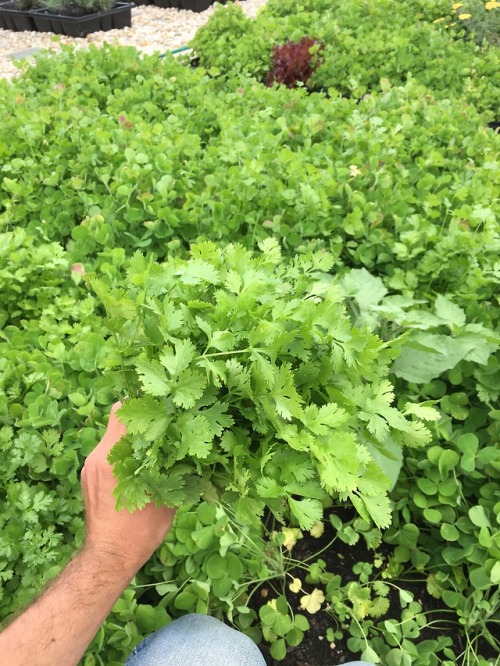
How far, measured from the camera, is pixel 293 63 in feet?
14.3

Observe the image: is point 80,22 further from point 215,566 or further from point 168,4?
point 215,566

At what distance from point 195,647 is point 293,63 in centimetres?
425

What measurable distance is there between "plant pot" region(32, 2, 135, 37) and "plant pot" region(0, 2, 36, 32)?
13 cm

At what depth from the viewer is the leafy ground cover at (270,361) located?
928mm

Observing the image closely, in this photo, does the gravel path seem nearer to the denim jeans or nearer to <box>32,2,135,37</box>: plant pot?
<box>32,2,135,37</box>: plant pot

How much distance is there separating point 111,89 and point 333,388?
3268 mm

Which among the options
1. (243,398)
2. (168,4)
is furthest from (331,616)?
(168,4)

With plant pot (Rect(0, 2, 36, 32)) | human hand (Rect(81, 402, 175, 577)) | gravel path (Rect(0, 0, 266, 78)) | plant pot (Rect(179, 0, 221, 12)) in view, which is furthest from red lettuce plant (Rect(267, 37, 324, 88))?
plant pot (Rect(179, 0, 221, 12))

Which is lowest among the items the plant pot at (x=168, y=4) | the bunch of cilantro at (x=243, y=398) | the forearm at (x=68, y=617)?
the forearm at (x=68, y=617)

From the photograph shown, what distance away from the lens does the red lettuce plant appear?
14.3 ft

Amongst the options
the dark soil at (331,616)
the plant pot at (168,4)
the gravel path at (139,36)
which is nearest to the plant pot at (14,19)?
the gravel path at (139,36)

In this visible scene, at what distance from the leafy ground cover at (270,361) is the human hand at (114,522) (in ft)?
0.40

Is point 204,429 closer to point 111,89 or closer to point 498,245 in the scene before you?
point 498,245

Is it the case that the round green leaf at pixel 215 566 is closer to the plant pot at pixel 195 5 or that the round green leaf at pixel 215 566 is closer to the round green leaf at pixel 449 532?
the round green leaf at pixel 449 532
